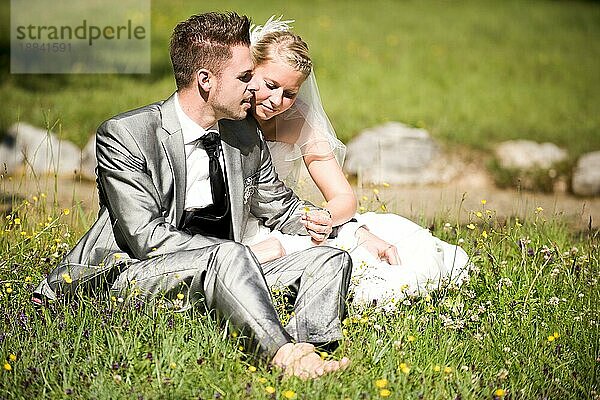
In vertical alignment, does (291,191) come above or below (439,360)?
above

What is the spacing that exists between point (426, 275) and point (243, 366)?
3.81 feet

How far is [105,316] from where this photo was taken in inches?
147

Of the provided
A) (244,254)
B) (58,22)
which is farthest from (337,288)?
(58,22)

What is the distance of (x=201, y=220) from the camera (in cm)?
425

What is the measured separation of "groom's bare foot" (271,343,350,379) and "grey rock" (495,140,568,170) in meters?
5.21

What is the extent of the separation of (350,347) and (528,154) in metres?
5.28

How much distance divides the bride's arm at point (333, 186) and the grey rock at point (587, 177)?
3.99 meters

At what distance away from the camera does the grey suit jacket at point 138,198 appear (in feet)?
12.5

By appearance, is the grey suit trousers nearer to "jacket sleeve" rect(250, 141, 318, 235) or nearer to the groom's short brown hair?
"jacket sleeve" rect(250, 141, 318, 235)

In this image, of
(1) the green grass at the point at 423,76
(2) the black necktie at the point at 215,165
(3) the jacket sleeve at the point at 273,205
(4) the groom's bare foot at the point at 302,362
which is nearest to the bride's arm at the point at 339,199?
(3) the jacket sleeve at the point at 273,205

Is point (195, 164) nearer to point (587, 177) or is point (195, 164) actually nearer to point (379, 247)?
point (379, 247)

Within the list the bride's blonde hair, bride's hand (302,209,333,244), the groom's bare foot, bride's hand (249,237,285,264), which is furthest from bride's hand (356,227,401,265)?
the groom's bare foot

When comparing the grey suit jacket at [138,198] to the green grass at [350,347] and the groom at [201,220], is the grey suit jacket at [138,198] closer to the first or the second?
the groom at [201,220]

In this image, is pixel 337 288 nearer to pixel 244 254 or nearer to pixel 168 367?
pixel 244 254
